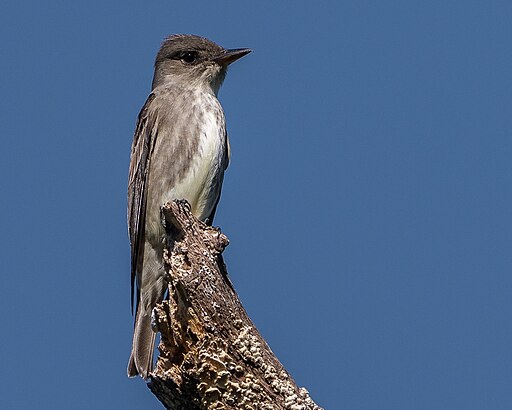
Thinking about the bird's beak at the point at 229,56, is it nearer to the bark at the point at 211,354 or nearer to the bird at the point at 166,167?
the bird at the point at 166,167

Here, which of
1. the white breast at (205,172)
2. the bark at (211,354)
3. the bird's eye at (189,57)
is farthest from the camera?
the bird's eye at (189,57)

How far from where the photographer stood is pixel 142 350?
7559 millimetres

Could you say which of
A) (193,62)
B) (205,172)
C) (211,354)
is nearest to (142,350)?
(205,172)

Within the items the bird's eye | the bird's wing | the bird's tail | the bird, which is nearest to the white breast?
the bird

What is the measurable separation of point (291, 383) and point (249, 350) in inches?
11.3

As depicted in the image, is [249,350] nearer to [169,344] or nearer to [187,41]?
[169,344]

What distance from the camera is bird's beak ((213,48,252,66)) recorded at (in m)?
9.08

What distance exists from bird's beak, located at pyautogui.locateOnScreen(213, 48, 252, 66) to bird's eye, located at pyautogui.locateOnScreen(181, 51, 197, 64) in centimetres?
25

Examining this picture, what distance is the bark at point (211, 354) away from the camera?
4.79 metres

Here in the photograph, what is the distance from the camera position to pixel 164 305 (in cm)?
515

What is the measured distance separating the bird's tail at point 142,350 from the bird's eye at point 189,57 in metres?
2.79

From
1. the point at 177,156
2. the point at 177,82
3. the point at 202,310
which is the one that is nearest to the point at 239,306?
the point at 202,310

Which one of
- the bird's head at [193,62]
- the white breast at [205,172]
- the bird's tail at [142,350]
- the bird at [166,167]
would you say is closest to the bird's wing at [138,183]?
the bird at [166,167]

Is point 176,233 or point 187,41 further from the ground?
point 187,41
